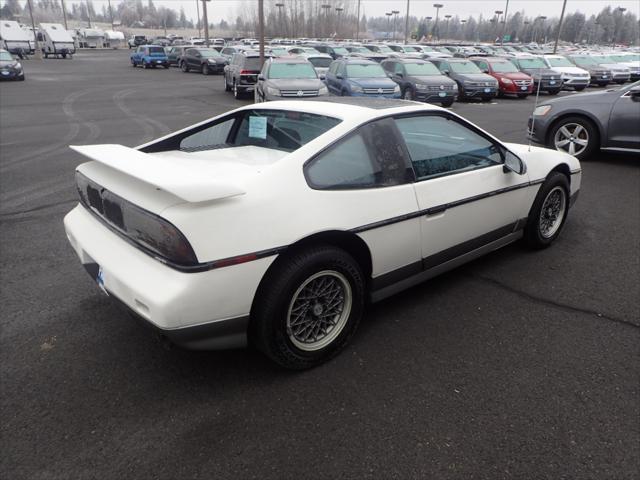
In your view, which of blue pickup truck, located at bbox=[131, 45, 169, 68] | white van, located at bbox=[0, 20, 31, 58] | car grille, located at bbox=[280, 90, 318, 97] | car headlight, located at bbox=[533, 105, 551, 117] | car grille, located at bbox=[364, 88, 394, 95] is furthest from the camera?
white van, located at bbox=[0, 20, 31, 58]

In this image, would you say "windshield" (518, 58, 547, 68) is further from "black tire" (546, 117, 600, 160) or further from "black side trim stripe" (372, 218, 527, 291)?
"black side trim stripe" (372, 218, 527, 291)

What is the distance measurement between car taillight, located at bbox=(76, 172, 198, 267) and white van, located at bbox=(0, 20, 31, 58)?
48.1 meters

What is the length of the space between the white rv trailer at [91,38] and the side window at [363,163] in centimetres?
7993

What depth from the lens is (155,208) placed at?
237cm

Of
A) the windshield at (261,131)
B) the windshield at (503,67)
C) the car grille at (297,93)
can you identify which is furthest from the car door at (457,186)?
the windshield at (503,67)

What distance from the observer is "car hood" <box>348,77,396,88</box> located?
14.8 m

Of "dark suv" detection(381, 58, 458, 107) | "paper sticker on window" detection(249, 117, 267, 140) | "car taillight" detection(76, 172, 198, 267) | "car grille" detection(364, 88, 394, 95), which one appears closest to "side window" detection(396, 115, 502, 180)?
"paper sticker on window" detection(249, 117, 267, 140)

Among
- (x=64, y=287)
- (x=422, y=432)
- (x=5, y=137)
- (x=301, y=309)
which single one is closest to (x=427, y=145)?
(x=301, y=309)

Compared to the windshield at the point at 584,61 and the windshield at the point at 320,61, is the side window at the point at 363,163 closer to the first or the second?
the windshield at the point at 320,61

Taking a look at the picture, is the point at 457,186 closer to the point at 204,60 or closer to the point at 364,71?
the point at 364,71

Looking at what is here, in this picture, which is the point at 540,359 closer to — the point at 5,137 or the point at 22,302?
the point at 22,302

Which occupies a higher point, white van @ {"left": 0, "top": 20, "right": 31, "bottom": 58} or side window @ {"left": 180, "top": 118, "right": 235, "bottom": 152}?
white van @ {"left": 0, "top": 20, "right": 31, "bottom": 58}

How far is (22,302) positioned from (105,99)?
15761 mm

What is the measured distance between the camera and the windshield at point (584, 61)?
86.1 ft
